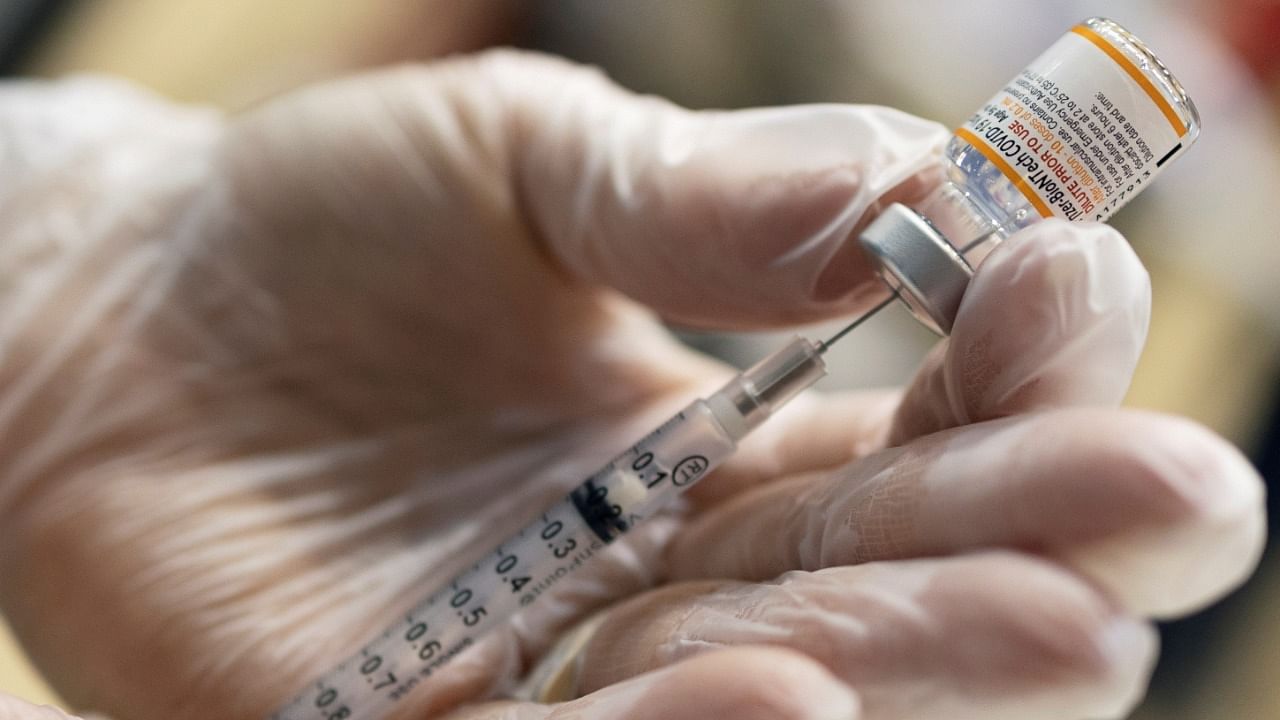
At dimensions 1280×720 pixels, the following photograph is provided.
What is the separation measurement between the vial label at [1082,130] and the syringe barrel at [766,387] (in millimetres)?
185

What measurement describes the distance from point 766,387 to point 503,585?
0.86 ft

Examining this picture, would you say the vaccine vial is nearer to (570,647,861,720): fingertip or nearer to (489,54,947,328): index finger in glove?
(489,54,947,328): index finger in glove

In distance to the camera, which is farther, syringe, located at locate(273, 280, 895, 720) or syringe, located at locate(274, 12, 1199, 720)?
syringe, located at locate(273, 280, 895, 720)

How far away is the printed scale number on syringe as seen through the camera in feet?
2.33

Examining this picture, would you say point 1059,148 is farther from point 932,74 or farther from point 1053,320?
point 932,74

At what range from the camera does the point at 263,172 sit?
0.96 metres

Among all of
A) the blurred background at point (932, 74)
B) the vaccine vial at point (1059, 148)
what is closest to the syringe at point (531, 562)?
the vaccine vial at point (1059, 148)

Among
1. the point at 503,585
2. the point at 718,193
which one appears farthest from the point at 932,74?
the point at 503,585

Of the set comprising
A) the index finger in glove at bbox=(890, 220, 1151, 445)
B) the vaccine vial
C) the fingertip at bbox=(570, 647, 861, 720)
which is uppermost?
the vaccine vial

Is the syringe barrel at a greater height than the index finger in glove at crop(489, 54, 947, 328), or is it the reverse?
the index finger in glove at crop(489, 54, 947, 328)

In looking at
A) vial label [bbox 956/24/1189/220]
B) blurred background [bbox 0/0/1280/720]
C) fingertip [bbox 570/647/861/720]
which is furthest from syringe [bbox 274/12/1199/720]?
blurred background [bbox 0/0/1280/720]

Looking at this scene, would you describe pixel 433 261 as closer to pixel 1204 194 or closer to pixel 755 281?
pixel 755 281

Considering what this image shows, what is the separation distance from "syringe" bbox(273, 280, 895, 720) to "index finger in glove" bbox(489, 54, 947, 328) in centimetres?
8

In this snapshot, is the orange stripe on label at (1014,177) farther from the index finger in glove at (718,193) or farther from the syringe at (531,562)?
the syringe at (531,562)
